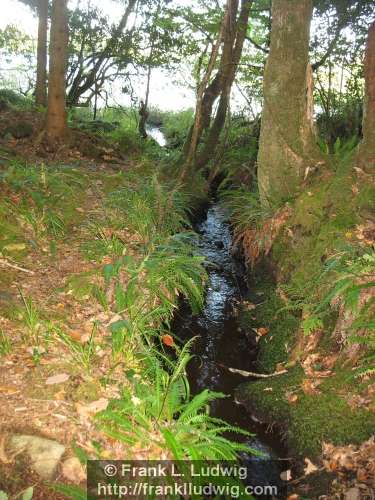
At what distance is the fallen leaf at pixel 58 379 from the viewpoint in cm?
286

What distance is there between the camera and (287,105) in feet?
18.3

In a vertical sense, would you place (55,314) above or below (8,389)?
above

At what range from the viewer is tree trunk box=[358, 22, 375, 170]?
4.60 m

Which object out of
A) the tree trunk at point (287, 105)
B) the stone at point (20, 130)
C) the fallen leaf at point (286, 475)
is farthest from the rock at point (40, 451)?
the stone at point (20, 130)

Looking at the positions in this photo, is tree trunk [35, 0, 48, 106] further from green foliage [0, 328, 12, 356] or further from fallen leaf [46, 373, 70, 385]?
fallen leaf [46, 373, 70, 385]

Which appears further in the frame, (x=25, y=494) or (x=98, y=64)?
(x=98, y=64)

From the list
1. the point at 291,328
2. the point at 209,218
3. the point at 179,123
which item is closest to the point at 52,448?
the point at 291,328

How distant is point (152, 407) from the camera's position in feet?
8.92

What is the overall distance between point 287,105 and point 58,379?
14.9 feet

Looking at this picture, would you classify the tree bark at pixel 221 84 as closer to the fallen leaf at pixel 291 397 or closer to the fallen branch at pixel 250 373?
the fallen branch at pixel 250 373

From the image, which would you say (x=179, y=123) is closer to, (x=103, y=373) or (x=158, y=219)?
(x=158, y=219)

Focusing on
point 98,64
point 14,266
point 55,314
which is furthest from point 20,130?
point 55,314

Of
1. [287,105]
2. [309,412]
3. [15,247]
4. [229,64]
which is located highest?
[229,64]

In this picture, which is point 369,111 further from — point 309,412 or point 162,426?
point 162,426
